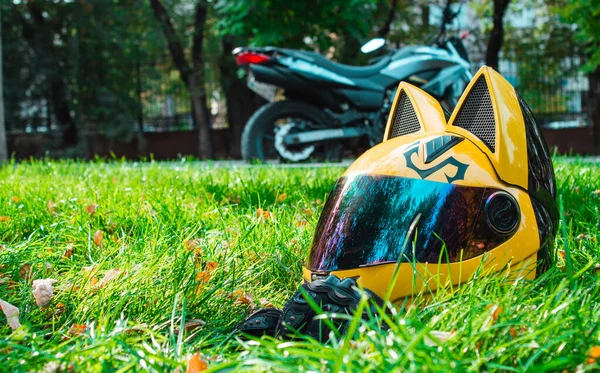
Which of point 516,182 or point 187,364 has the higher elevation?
point 516,182

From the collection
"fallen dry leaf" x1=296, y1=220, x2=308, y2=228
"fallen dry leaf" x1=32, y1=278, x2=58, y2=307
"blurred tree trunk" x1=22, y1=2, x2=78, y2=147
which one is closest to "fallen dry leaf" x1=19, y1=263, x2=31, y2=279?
"fallen dry leaf" x1=32, y1=278, x2=58, y2=307

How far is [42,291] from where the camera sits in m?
2.02

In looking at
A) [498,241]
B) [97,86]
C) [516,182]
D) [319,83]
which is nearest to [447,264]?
[498,241]

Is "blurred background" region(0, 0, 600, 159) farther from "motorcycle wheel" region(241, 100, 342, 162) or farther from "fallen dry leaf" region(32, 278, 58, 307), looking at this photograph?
"fallen dry leaf" region(32, 278, 58, 307)

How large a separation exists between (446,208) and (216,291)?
779mm

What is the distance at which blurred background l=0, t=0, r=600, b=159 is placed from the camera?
1327cm

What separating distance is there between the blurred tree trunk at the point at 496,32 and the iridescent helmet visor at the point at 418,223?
10876mm

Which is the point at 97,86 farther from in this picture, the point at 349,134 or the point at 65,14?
the point at 349,134

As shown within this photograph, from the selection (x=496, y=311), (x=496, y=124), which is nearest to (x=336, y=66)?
(x=496, y=124)

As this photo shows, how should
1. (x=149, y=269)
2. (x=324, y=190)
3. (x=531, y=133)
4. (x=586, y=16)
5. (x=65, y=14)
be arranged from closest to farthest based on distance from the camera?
1. (x=531, y=133)
2. (x=149, y=269)
3. (x=324, y=190)
4. (x=586, y=16)
5. (x=65, y=14)

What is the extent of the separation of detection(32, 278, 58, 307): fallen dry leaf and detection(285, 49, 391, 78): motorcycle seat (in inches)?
186

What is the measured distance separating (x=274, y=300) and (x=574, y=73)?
14.4 meters

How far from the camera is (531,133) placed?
1875 mm

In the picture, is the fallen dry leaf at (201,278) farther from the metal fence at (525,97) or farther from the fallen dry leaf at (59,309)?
the metal fence at (525,97)
